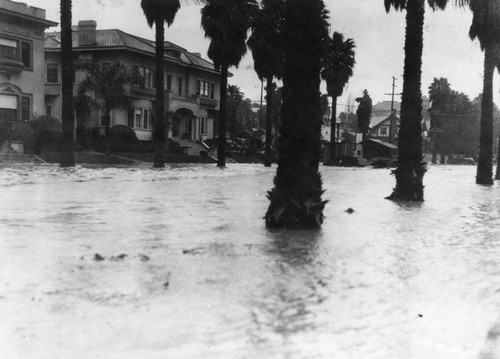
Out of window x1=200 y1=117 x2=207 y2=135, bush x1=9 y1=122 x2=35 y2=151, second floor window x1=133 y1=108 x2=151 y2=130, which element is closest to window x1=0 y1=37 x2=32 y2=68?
bush x1=9 y1=122 x2=35 y2=151

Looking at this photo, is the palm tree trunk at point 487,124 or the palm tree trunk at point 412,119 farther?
the palm tree trunk at point 487,124

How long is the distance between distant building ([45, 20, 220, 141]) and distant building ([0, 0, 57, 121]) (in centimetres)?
404

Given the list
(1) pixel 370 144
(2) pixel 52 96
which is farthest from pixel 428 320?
(1) pixel 370 144

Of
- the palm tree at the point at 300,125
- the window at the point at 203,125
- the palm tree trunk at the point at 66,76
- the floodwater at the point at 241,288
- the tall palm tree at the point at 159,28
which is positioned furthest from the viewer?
the window at the point at 203,125

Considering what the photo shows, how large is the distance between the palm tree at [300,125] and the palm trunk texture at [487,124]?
17.5 m

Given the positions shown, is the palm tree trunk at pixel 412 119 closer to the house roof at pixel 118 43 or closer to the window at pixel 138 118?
the house roof at pixel 118 43

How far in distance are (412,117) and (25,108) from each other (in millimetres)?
26423

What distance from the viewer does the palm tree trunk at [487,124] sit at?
24.3m

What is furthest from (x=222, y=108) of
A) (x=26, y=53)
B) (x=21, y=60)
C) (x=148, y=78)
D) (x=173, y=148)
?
(x=148, y=78)

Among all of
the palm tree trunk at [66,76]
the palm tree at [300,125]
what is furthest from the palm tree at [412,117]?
the palm tree trunk at [66,76]

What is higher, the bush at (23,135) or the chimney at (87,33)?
the chimney at (87,33)

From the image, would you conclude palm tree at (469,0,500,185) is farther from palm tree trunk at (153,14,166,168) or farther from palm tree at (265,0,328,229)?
palm tree at (265,0,328,229)

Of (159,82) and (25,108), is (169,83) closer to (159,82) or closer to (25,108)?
(25,108)

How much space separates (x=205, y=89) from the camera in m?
53.9
